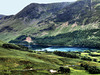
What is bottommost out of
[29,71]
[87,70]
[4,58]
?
[87,70]

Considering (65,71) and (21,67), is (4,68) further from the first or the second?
(65,71)

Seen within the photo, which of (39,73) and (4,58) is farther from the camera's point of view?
(4,58)

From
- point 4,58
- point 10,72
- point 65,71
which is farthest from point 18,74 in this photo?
point 65,71

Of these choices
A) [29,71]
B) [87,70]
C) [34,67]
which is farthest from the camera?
[87,70]

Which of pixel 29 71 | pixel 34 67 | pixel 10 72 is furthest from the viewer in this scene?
pixel 34 67

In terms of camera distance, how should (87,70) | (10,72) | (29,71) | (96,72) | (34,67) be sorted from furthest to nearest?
1. (87,70)
2. (96,72)
3. (34,67)
4. (29,71)
5. (10,72)

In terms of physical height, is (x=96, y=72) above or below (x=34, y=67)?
below

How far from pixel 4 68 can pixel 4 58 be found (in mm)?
16659

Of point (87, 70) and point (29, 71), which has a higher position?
point (29, 71)

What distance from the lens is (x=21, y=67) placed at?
112688mm

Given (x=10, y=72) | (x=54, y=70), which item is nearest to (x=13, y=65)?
(x=10, y=72)

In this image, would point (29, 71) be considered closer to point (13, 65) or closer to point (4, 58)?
point (13, 65)

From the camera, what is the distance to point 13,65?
11331cm

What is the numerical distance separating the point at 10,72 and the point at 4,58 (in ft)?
78.3
